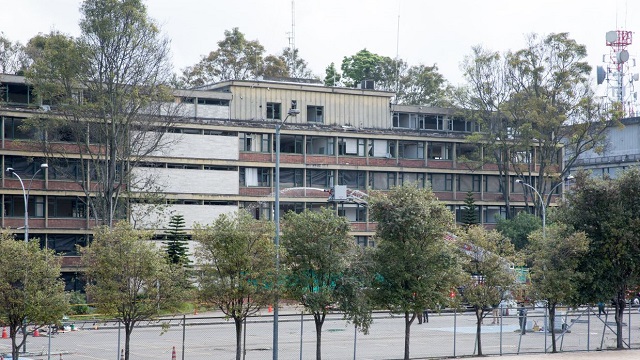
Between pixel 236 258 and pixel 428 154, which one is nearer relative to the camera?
pixel 236 258

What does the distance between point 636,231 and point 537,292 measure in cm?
571

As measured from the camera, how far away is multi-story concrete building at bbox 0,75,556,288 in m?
72.2

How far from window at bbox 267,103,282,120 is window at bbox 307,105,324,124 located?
9.99 feet

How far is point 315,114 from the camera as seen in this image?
85938 millimetres

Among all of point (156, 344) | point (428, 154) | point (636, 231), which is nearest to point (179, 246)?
point (156, 344)

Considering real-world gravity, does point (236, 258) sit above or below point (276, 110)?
below

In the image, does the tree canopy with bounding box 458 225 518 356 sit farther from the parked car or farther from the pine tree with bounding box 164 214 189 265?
the pine tree with bounding box 164 214 189 265

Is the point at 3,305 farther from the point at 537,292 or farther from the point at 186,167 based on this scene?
the point at 186,167

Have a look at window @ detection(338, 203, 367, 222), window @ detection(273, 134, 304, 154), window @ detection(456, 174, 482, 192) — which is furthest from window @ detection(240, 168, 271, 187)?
window @ detection(456, 174, 482, 192)

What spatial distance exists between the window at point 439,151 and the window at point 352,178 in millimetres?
8465

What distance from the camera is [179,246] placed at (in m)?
70.4

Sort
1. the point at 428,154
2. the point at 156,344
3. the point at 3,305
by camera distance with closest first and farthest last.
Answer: the point at 3,305 → the point at 156,344 → the point at 428,154

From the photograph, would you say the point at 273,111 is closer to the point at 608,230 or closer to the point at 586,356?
the point at 608,230

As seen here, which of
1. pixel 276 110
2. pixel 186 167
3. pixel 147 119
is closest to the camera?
pixel 147 119
